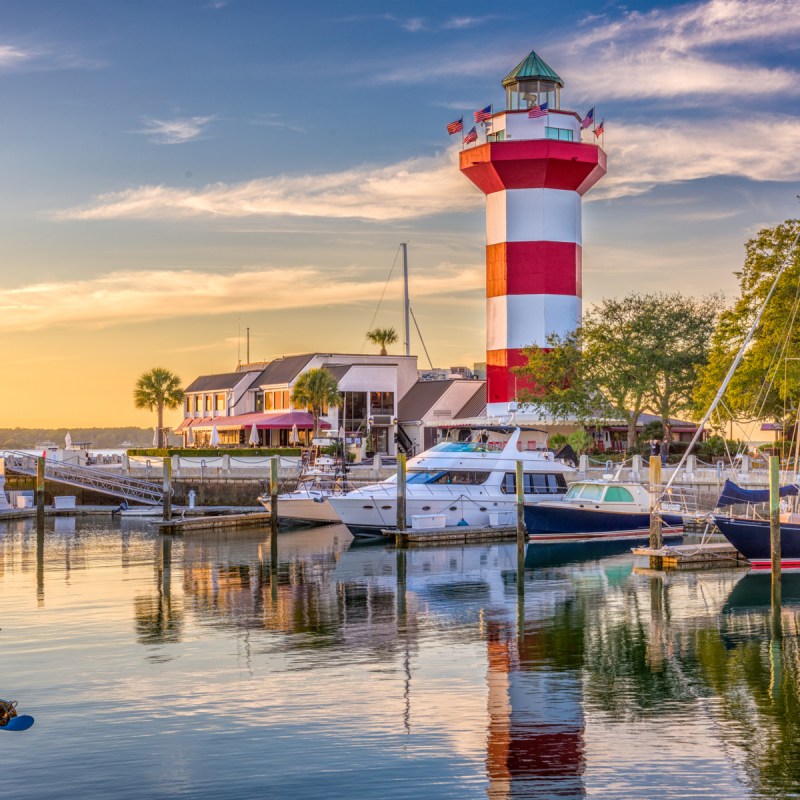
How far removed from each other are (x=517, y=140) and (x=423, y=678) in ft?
153

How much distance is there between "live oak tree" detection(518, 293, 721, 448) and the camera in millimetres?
60875

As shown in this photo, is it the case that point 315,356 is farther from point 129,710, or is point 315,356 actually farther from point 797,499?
point 129,710

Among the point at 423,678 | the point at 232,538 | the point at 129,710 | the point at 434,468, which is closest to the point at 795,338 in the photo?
the point at 434,468

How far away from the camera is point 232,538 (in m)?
43.4

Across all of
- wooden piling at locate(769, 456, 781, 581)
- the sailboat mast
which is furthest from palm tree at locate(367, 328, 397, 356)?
wooden piling at locate(769, 456, 781, 581)

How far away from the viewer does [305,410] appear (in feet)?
243

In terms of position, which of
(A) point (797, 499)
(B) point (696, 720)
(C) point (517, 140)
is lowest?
(B) point (696, 720)

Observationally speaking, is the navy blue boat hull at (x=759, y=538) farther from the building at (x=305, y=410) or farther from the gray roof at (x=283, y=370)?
the gray roof at (x=283, y=370)

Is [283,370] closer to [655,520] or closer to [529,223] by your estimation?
[529,223]

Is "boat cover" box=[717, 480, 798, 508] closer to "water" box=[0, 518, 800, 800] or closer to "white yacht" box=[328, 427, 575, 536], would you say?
"water" box=[0, 518, 800, 800]

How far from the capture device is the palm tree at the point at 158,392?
8575 centimetres

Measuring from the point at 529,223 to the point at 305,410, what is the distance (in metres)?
20.3

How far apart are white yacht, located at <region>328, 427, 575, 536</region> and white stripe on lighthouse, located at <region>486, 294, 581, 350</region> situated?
20478 millimetres

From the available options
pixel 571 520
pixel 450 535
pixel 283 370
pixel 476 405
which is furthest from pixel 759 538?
pixel 283 370
